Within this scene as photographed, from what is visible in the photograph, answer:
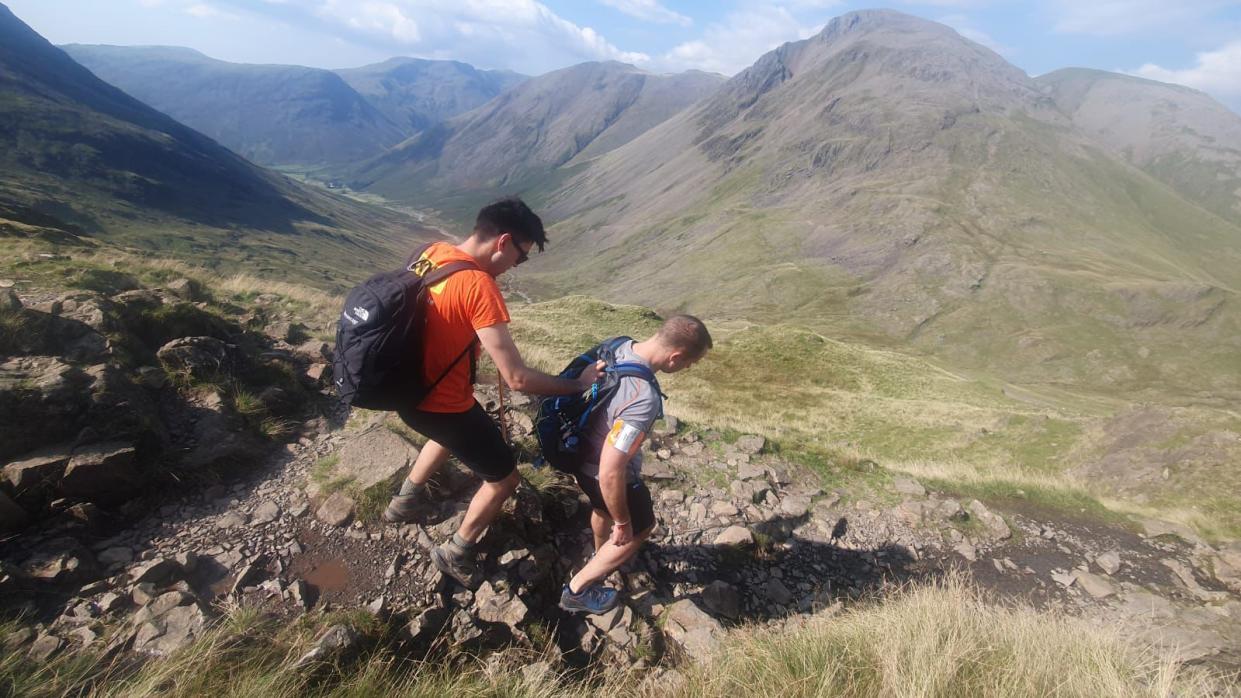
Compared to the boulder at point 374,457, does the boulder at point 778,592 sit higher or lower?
lower

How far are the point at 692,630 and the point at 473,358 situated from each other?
11.4 ft

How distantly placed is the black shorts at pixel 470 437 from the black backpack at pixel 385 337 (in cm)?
36

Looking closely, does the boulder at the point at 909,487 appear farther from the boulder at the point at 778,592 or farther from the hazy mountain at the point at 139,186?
the hazy mountain at the point at 139,186

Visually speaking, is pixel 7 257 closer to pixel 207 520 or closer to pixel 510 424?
pixel 207 520

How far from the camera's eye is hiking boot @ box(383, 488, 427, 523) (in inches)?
230

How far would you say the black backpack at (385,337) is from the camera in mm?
4090

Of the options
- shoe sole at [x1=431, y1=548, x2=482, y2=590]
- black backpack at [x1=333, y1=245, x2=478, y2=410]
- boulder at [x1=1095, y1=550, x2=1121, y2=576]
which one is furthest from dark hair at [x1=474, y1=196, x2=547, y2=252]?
boulder at [x1=1095, y1=550, x2=1121, y2=576]

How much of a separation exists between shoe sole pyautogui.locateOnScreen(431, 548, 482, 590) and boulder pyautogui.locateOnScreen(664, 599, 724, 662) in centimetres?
200

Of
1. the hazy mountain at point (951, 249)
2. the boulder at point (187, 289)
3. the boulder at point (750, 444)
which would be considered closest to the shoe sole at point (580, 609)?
the boulder at point (750, 444)

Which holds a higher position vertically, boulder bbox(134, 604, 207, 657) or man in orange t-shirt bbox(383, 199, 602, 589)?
man in orange t-shirt bbox(383, 199, 602, 589)

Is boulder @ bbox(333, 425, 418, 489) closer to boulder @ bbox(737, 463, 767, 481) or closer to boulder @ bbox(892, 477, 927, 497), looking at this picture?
boulder @ bbox(737, 463, 767, 481)

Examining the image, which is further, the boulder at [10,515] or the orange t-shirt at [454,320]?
the boulder at [10,515]

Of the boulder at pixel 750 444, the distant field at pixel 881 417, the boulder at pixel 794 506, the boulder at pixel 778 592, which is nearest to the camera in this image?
the boulder at pixel 778 592

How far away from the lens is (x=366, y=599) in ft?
16.6
